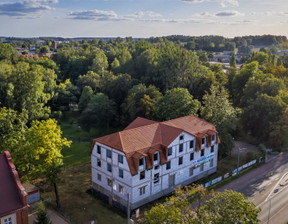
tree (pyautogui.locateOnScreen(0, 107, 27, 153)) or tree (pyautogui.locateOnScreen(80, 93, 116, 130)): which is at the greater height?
tree (pyautogui.locateOnScreen(0, 107, 27, 153))

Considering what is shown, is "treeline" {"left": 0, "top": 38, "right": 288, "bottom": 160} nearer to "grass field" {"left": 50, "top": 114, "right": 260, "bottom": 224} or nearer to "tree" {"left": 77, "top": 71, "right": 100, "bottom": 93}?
"tree" {"left": 77, "top": 71, "right": 100, "bottom": 93}

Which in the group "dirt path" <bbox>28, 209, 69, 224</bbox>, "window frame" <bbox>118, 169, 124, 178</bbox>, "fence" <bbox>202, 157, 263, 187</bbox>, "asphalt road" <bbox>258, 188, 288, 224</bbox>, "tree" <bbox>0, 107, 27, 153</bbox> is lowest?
"dirt path" <bbox>28, 209, 69, 224</bbox>

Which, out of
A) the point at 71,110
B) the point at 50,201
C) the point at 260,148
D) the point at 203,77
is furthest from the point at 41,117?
the point at 260,148

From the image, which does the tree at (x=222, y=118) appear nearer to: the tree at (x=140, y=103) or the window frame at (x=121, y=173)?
the tree at (x=140, y=103)

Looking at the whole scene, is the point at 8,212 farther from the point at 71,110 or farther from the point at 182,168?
the point at 71,110

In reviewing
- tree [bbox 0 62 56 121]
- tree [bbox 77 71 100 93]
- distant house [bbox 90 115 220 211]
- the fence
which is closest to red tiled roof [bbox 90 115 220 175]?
distant house [bbox 90 115 220 211]

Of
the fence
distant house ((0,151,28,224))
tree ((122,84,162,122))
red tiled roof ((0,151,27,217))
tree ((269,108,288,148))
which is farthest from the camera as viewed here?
tree ((122,84,162,122))
